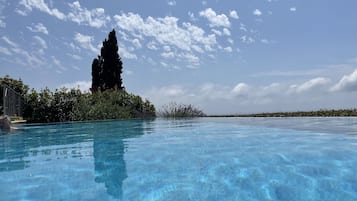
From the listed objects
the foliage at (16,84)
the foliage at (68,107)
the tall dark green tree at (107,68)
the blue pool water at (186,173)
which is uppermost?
the tall dark green tree at (107,68)

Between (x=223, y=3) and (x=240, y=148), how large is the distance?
11.2 m

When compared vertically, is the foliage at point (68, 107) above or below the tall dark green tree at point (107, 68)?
below

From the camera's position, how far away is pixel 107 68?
30047 mm

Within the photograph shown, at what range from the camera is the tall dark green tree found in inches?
1182

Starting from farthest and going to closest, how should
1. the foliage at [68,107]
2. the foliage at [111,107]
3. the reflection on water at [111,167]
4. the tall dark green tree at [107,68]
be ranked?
1. the tall dark green tree at [107,68]
2. the foliage at [111,107]
3. the foliage at [68,107]
4. the reflection on water at [111,167]

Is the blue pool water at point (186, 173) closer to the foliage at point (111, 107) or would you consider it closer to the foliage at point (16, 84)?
the foliage at point (111, 107)

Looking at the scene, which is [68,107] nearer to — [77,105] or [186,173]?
[77,105]

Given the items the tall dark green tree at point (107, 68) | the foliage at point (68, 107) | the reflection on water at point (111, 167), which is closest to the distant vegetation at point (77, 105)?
the foliage at point (68, 107)

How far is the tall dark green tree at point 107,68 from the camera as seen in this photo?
3003 centimetres

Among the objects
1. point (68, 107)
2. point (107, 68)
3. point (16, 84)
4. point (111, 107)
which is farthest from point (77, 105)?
point (107, 68)

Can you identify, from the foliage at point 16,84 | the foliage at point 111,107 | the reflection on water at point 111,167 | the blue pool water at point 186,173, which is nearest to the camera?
the blue pool water at point 186,173

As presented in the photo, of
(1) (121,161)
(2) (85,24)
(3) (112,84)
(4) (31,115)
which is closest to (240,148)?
(1) (121,161)

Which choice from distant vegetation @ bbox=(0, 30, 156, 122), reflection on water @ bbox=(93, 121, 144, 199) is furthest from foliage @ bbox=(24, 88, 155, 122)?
reflection on water @ bbox=(93, 121, 144, 199)

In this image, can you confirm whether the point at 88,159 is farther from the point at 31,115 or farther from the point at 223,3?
the point at 31,115
